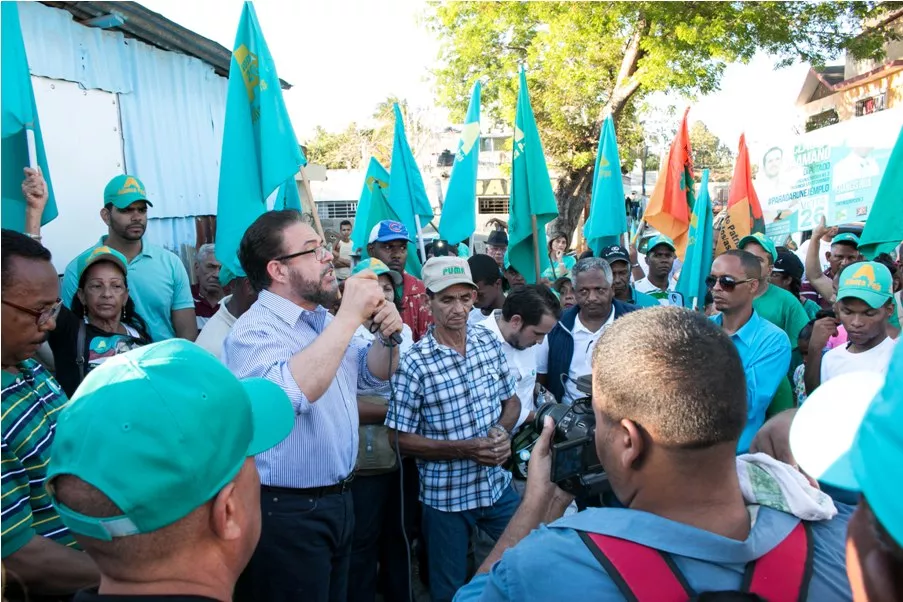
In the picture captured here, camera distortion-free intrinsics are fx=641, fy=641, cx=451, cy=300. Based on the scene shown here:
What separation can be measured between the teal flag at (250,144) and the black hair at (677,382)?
2887 millimetres

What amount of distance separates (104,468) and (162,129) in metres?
5.87

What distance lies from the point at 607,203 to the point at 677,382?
18.0 ft

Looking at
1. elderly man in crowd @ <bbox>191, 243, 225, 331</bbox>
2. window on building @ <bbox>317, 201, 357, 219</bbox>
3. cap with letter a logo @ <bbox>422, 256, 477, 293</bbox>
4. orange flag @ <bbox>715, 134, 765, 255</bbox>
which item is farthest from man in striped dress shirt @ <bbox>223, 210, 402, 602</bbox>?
window on building @ <bbox>317, 201, 357, 219</bbox>

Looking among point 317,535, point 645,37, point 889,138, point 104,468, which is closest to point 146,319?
point 317,535

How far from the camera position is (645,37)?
1423 cm

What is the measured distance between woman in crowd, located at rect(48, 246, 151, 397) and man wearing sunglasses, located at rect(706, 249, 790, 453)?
3.27 m

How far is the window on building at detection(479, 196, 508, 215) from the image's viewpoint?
3238cm

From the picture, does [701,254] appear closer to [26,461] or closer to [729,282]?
[729,282]

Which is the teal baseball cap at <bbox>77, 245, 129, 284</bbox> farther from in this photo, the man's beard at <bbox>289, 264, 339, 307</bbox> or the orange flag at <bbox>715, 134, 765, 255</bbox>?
the orange flag at <bbox>715, 134, 765, 255</bbox>

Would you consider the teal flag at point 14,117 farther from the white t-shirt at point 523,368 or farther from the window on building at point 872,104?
the window on building at point 872,104

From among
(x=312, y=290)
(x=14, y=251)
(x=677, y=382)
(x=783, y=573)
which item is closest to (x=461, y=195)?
(x=312, y=290)

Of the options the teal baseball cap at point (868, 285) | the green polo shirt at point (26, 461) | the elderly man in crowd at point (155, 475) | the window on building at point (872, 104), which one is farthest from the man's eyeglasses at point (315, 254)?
the window on building at point (872, 104)

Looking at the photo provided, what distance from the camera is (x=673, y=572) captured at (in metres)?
1.21

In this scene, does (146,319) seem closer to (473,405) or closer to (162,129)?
(473,405)
